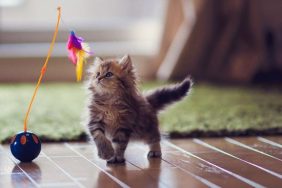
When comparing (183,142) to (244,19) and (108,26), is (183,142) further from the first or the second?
(108,26)

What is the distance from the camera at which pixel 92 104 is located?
2387 mm

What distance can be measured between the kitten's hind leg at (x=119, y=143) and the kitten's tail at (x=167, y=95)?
0.26 metres

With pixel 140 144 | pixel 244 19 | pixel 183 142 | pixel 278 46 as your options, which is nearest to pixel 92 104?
pixel 140 144

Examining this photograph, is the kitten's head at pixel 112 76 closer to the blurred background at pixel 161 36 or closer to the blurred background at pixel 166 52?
the blurred background at pixel 166 52

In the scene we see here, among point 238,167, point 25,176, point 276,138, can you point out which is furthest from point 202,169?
point 276,138

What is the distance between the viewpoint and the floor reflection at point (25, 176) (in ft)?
6.57

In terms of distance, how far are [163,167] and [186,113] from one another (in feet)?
4.05

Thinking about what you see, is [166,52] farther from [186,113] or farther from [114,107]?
[114,107]

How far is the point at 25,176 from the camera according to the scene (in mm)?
2115

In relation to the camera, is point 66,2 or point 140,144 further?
point 66,2

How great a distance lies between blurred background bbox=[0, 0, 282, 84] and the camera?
4.87 m

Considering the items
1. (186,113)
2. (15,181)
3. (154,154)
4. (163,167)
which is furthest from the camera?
(186,113)

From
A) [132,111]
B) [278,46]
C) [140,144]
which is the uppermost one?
[278,46]

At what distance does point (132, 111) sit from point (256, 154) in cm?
56
